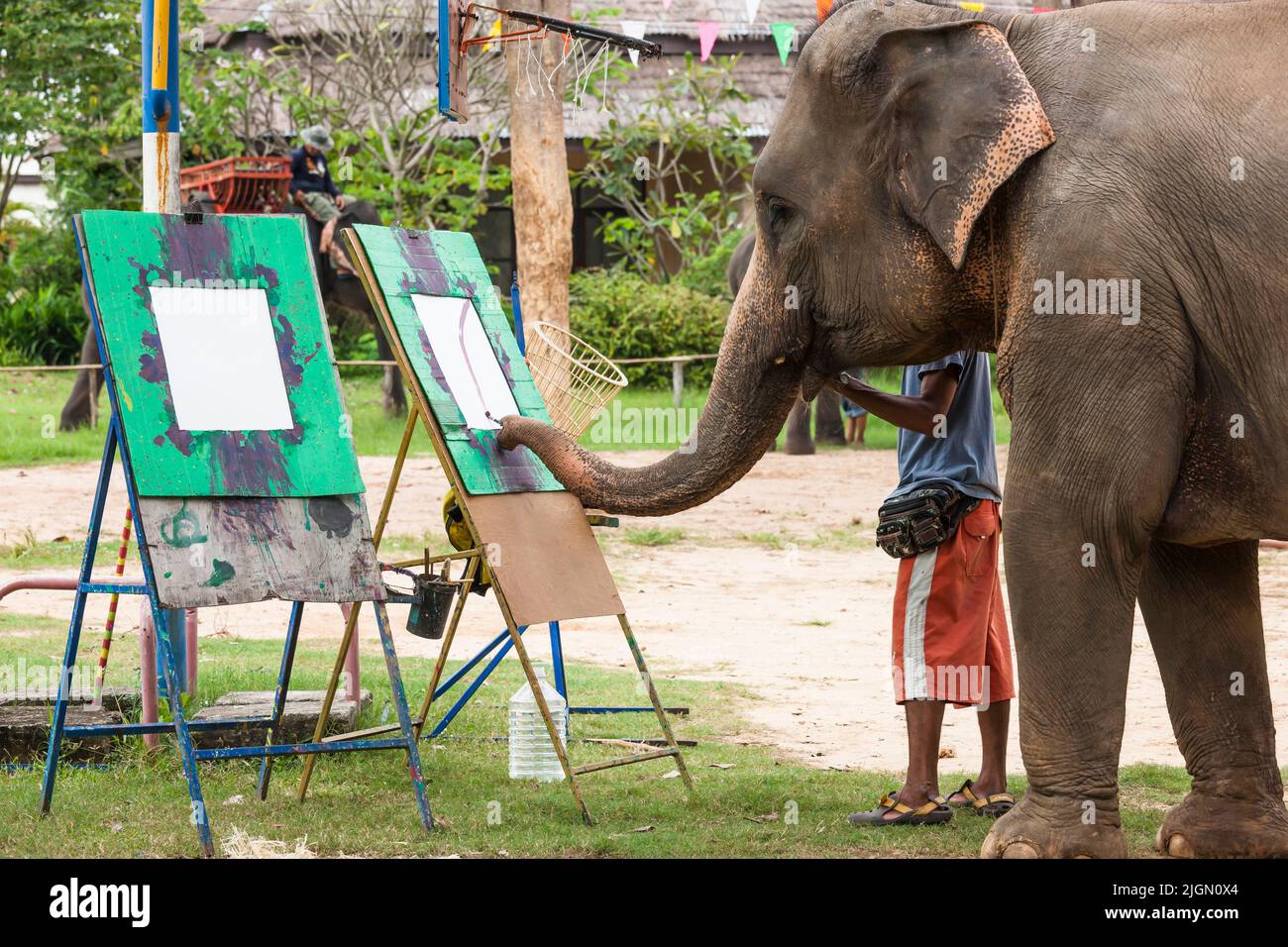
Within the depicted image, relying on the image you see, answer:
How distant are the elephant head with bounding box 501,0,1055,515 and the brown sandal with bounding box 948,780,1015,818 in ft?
4.90

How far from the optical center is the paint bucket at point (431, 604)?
6.19m

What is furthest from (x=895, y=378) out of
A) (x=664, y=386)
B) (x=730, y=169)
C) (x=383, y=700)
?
(x=383, y=700)

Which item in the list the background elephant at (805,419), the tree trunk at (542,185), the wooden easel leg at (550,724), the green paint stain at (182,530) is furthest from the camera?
the background elephant at (805,419)

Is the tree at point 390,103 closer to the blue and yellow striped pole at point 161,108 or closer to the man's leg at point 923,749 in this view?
the blue and yellow striped pole at point 161,108

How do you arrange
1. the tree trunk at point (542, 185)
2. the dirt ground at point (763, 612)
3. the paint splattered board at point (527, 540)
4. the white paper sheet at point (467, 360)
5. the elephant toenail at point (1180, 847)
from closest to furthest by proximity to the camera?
the elephant toenail at point (1180, 847) < the paint splattered board at point (527, 540) < the white paper sheet at point (467, 360) < the dirt ground at point (763, 612) < the tree trunk at point (542, 185)

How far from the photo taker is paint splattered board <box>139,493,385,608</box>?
5.33 meters

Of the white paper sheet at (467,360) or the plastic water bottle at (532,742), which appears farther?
the plastic water bottle at (532,742)

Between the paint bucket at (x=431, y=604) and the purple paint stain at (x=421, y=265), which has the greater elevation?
the purple paint stain at (x=421, y=265)

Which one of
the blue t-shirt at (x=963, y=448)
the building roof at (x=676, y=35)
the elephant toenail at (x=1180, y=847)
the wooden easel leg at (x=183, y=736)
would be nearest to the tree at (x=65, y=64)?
the building roof at (x=676, y=35)

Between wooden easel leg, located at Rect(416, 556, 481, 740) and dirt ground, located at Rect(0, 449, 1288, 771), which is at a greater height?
wooden easel leg, located at Rect(416, 556, 481, 740)

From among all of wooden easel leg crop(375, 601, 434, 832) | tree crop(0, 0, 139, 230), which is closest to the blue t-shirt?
wooden easel leg crop(375, 601, 434, 832)

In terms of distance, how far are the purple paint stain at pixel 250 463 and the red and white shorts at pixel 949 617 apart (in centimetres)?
214

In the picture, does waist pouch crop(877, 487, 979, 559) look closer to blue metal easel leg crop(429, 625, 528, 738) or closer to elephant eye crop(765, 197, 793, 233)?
elephant eye crop(765, 197, 793, 233)
